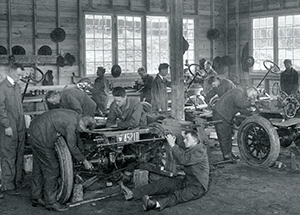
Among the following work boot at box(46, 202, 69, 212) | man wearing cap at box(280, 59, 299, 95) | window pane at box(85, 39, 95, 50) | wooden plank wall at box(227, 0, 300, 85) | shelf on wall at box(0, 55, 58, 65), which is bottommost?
work boot at box(46, 202, 69, 212)

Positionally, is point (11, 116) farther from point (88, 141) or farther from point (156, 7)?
point (156, 7)

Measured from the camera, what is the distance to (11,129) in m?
6.27

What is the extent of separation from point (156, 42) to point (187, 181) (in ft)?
31.3

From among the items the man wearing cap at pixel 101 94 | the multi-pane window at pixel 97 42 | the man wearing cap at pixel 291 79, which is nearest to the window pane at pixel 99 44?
the multi-pane window at pixel 97 42

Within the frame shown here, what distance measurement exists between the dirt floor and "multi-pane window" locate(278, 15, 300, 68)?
25.8 ft

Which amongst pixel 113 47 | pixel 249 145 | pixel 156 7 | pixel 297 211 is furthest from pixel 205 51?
pixel 297 211

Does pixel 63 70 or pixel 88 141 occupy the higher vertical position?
pixel 63 70

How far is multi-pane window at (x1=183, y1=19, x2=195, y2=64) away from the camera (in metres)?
15.4

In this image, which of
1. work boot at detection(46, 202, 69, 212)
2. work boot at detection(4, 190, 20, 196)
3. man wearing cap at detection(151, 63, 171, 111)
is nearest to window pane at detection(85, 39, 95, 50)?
man wearing cap at detection(151, 63, 171, 111)

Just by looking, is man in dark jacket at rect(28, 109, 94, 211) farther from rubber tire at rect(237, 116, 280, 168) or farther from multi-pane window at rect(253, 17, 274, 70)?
multi-pane window at rect(253, 17, 274, 70)

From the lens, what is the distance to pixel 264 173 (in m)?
7.12

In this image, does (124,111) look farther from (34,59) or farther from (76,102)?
(34,59)

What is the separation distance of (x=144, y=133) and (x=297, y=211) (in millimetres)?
2305

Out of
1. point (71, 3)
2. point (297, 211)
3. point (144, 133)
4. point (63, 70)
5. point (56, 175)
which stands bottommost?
point (297, 211)
